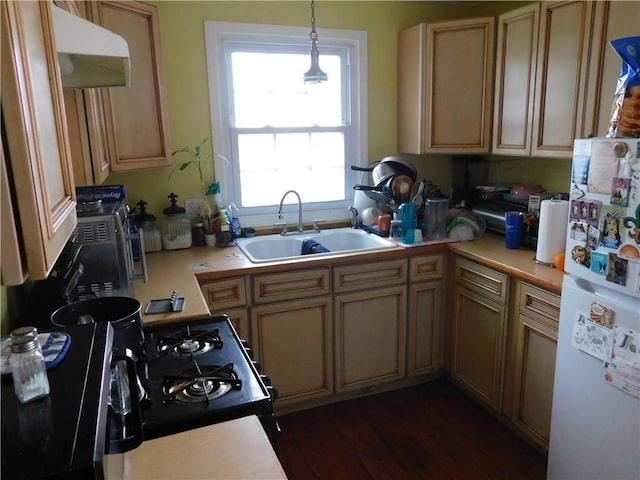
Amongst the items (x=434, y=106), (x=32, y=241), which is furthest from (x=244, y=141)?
(x=32, y=241)

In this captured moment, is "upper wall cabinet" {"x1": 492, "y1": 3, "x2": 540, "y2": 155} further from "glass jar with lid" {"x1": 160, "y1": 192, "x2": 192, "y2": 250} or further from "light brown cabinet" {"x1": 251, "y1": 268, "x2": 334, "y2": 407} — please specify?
"glass jar with lid" {"x1": 160, "y1": 192, "x2": 192, "y2": 250}

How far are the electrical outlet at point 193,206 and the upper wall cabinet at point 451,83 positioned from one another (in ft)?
4.56

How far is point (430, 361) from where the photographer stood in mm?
2760

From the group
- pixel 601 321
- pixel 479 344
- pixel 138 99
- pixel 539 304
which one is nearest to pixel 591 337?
pixel 601 321

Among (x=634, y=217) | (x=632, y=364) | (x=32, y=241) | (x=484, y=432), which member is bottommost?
(x=484, y=432)

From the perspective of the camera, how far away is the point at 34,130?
68cm

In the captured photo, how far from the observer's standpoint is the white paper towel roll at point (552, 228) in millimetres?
2070

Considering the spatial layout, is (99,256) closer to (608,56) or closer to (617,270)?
(617,270)

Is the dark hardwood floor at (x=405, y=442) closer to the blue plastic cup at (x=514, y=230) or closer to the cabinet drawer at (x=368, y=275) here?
the cabinet drawer at (x=368, y=275)

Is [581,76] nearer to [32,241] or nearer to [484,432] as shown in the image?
[484,432]

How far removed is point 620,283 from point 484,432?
121 cm

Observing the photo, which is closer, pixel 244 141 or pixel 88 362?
pixel 88 362

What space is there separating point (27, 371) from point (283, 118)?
2.36 metres

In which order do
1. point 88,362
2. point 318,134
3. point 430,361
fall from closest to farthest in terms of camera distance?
point 88,362, point 430,361, point 318,134
